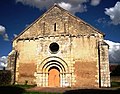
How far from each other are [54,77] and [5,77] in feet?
17.6

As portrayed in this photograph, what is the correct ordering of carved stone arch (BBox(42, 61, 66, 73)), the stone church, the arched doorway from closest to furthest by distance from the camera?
the stone church → carved stone arch (BBox(42, 61, 66, 73)) → the arched doorway

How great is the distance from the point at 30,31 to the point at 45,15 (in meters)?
2.58

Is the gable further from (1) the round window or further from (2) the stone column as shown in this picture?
(2) the stone column

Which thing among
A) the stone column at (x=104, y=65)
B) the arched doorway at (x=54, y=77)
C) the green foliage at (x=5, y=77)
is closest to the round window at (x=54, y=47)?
the arched doorway at (x=54, y=77)

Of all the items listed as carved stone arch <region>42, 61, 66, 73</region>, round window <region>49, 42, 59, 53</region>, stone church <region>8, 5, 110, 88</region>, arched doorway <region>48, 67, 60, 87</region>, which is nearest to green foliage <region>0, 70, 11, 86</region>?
stone church <region>8, 5, 110, 88</region>

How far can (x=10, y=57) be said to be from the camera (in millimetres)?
24516

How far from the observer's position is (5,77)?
23156 millimetres

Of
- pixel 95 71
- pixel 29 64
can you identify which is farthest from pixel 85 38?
pixel 29 64

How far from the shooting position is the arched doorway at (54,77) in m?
23.7

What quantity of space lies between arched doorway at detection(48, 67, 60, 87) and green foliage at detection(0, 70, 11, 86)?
180 inches

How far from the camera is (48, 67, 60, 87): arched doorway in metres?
23.7

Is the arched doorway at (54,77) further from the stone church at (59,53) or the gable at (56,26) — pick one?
the gable at (56,26)

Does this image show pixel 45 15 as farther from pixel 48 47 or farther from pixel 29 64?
pixel 29 64

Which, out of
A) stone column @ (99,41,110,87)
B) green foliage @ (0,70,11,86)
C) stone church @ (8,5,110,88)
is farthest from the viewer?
stone church @ (8,5,110,88)
